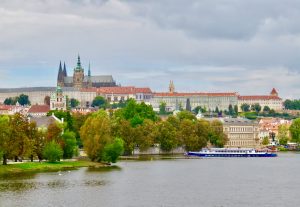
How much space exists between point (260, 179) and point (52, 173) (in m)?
17.7

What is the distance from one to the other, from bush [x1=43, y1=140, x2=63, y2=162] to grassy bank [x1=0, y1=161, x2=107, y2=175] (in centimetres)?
59

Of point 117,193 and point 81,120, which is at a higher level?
point 81,120

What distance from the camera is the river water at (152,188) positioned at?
55.2 meters

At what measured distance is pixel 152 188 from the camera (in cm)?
6494

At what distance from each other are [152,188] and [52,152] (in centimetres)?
2254

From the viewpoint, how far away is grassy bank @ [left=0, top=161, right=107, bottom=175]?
3063 inches

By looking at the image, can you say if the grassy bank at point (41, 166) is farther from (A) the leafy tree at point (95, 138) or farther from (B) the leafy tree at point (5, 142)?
(A) the leafy tree at point (95, 138)

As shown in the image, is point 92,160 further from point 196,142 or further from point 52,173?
point 196,142

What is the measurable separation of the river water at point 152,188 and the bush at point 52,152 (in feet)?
11.3

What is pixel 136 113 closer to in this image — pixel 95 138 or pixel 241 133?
pixel 241 133

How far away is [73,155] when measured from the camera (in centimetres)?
9744

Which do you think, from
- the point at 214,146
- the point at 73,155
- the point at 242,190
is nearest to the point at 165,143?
the point at 214,146

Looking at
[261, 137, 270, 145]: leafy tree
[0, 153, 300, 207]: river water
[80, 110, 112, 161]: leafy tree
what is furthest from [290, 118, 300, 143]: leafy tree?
[0, 153, 300, 207]: river water

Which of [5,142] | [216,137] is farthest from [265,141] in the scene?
[5,142]
